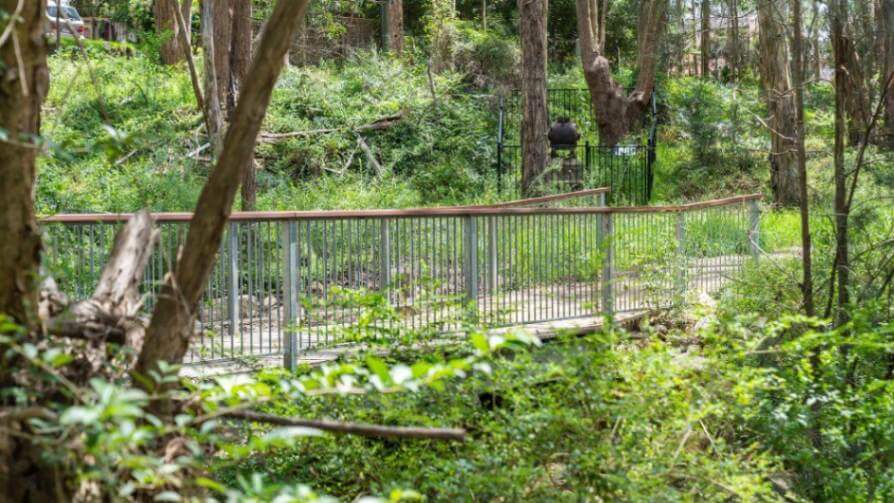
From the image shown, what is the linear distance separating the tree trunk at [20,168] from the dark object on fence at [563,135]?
19611 mm

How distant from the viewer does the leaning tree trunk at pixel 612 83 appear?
27.9m

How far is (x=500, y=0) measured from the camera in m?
38.4

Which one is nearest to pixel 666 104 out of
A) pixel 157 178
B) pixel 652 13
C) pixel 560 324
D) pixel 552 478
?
pixel 652 13

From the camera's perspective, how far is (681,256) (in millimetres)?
13555

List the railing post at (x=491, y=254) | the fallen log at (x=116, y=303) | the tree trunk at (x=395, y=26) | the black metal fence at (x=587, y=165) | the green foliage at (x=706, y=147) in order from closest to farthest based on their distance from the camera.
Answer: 1. the fallen log at (x=116, y=303)
2. the railing post at (x=491, y=254)
3. the black metal fence at (x=587, y=165)
4. the green foliage at (x=706, y=147)
5. the tree trunk at (x=395, y=26)

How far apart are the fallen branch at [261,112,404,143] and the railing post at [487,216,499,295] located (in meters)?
13.6

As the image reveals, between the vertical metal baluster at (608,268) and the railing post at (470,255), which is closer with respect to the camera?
the railing post at (470,255)

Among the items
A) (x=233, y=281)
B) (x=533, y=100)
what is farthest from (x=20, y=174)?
(x=533, y=100)

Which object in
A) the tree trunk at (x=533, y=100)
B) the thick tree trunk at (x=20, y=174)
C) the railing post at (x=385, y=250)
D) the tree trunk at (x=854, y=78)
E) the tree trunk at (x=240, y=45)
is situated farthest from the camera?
the tree trunk at (x=533, y=100)

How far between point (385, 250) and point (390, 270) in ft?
0.71

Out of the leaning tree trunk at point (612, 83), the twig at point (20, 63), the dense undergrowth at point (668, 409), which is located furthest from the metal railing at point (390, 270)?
the leaning tree trunk at point (612, 83)

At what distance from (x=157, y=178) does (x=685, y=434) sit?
1431 cm

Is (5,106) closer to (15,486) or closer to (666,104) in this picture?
(15,486)

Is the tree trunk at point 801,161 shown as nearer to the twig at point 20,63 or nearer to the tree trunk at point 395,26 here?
the twig at point 20,63
